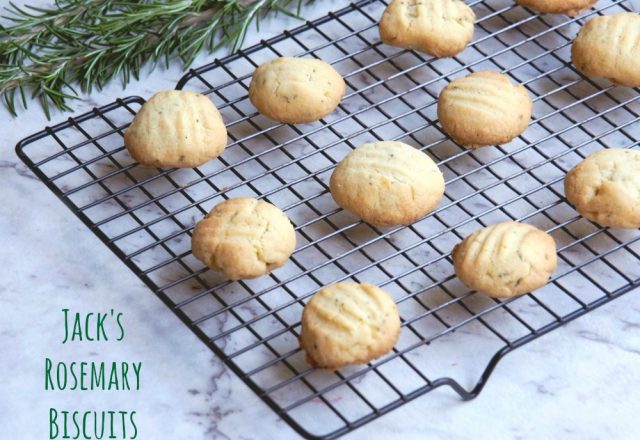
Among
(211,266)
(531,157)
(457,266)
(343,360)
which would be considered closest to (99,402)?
(211,266)

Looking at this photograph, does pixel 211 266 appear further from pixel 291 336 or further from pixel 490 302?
pixel 490 302

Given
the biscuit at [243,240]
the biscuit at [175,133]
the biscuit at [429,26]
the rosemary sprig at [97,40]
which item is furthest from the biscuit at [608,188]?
the rosemary sprig at [97,40]

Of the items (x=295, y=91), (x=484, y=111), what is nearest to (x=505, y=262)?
(x=484, y=111)

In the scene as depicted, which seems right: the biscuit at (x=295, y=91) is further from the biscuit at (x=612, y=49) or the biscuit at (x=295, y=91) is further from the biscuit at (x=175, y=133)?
the biscuit at (x=612, y=49)

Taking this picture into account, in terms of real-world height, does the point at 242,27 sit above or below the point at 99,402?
above

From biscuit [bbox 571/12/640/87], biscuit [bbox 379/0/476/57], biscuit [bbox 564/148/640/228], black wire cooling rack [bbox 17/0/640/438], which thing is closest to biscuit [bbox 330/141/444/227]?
black wire cooling rack [bbox 17/0/640/438]

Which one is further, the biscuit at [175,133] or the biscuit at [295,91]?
the biscuit at [295,91]

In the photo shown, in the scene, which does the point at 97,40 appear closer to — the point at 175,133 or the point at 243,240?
the point at 175,133
